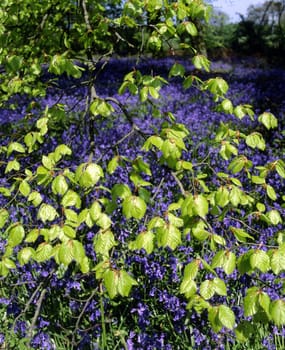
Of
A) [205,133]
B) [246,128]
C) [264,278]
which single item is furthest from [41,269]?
[246,128]

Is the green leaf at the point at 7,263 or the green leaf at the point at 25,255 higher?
the green leaf at the point at 25,255

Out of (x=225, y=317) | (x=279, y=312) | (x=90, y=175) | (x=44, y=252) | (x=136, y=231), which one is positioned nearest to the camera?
(x=279, y=312)

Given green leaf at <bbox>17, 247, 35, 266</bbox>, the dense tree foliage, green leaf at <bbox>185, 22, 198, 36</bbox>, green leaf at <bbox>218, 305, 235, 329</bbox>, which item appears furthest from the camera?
green leaf at <bbox>185, 22, 198, 36</bbox>

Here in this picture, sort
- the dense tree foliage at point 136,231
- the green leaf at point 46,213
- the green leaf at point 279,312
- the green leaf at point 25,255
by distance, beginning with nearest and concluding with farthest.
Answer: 1. the green leaf at point 279,312
2. the dense tree foliage at point 136,231
3. the green leaf at point 46,213
4. the green leaf at point 25,255

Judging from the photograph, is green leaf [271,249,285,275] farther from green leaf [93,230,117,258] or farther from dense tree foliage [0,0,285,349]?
green leaf [93,230,117,258]

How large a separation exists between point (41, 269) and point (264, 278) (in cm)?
146

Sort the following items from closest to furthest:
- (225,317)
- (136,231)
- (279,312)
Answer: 1. (279,312)
2. (225,317)
3. (136,231)

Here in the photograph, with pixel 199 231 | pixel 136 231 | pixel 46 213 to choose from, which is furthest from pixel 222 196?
pixel 136 231

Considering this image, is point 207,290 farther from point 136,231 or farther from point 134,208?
point 136,231

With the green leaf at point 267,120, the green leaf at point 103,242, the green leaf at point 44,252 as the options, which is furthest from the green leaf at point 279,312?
the green leaf at point 267,120

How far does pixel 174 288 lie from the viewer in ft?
10.0

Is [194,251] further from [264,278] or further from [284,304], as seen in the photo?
[284,304]

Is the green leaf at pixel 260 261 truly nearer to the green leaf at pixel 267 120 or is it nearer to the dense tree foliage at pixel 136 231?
the dense tree foliage at pixel 136 231

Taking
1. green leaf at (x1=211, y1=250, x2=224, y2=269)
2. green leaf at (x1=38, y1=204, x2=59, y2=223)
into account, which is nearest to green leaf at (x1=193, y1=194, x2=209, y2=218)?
green leaf at (x1=211, y1=250, x2=224, y2=269)
